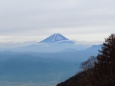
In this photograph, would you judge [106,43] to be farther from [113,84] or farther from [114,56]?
[113,84]

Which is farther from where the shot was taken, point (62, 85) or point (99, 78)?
point (62, 85)

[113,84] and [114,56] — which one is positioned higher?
[114,56]

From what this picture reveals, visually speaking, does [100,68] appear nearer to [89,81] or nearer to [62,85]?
[89,81]

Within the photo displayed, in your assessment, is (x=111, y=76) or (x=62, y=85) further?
(x=62, y=85)

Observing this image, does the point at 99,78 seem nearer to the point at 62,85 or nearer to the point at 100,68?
the point at 100,68

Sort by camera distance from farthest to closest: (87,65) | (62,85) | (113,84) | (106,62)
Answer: (62,85), (87,65), (106,62), (113,84)

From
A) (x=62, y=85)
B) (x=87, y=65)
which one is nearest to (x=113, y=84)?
(x=87, y=65)

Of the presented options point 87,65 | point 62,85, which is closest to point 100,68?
point 87,65

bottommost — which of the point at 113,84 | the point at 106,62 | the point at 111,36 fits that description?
the point at 113,84

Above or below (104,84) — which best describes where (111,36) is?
above

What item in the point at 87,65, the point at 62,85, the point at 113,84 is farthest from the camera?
Answer: the point at 62,85
